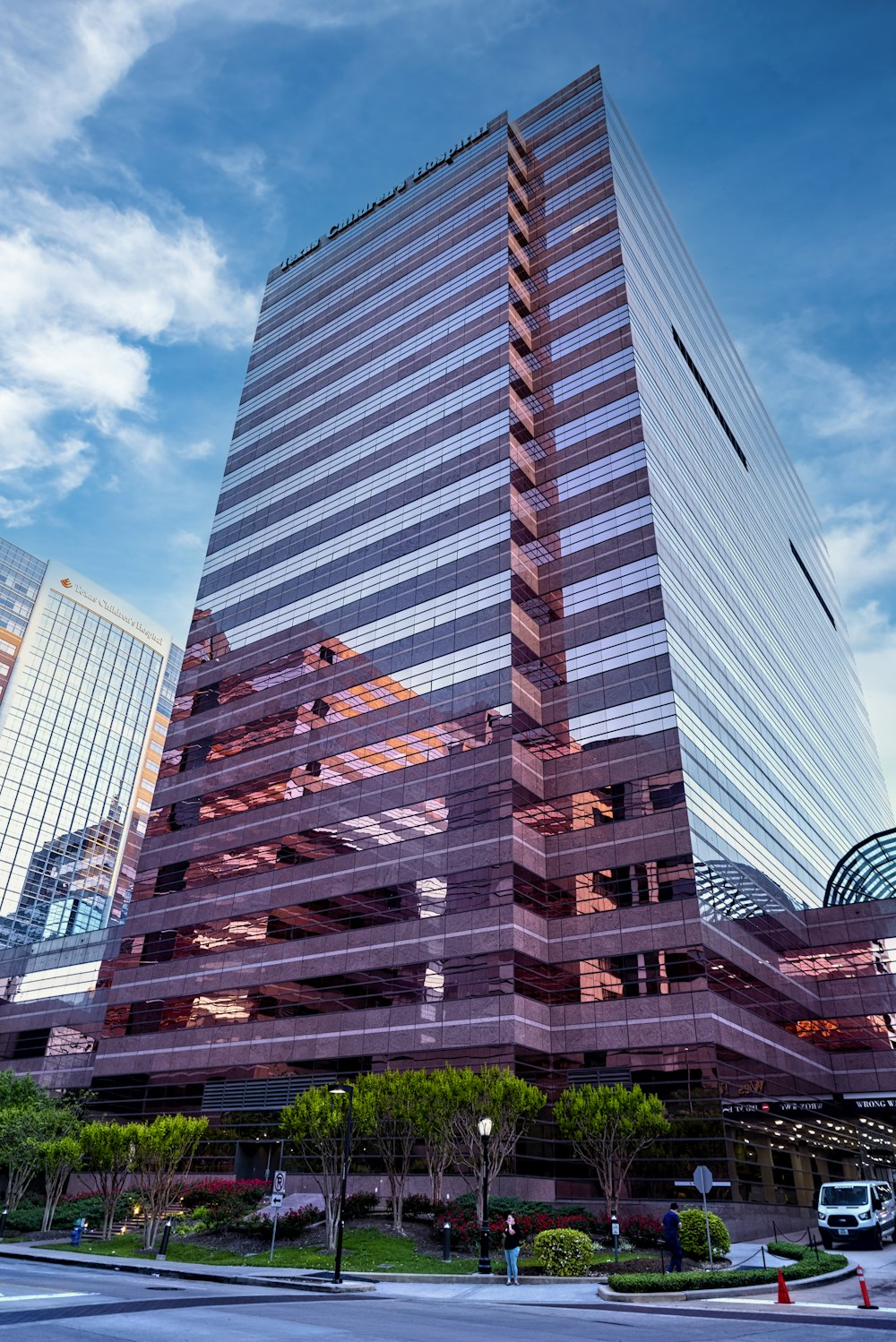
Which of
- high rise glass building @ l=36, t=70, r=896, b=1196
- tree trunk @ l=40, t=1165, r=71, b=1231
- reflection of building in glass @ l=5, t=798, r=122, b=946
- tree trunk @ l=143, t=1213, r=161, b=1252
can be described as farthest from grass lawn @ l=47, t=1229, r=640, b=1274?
reflection of building in glass @ l=5, t=798, r=122, b=946

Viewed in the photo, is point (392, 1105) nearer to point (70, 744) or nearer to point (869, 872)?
point (869, 872)

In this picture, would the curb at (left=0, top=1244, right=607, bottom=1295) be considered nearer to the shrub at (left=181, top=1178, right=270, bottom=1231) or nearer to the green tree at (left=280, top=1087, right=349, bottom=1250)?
the green tree at (left=280, top=1087, right=349, bottom=1250)

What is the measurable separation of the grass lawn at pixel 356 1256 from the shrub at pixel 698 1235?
5.94 ft

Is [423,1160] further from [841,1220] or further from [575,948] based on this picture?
[841,1220]

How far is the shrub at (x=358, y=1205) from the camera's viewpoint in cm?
3644

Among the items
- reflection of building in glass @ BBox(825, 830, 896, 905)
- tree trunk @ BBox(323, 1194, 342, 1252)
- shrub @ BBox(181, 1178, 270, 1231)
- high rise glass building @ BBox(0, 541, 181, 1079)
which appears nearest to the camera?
tree trunk @ BBox(323, 1194, 342, 1252)

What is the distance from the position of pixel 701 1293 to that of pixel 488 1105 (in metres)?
13.5

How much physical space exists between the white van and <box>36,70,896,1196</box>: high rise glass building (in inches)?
311

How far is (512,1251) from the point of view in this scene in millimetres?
24188

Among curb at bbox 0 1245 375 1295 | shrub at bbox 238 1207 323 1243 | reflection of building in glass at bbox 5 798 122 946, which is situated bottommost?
curb at bbox 0 1245 375 1295

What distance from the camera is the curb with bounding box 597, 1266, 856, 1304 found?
69.1ft

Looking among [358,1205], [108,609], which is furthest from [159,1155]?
[108,609]

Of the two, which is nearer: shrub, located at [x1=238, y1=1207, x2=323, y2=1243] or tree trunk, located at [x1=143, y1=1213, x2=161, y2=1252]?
shrub, located at [x1=238, y1=1207, x2=323, y2=1243]

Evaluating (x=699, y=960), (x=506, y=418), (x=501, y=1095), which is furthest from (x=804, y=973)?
(x=506, y=418)
